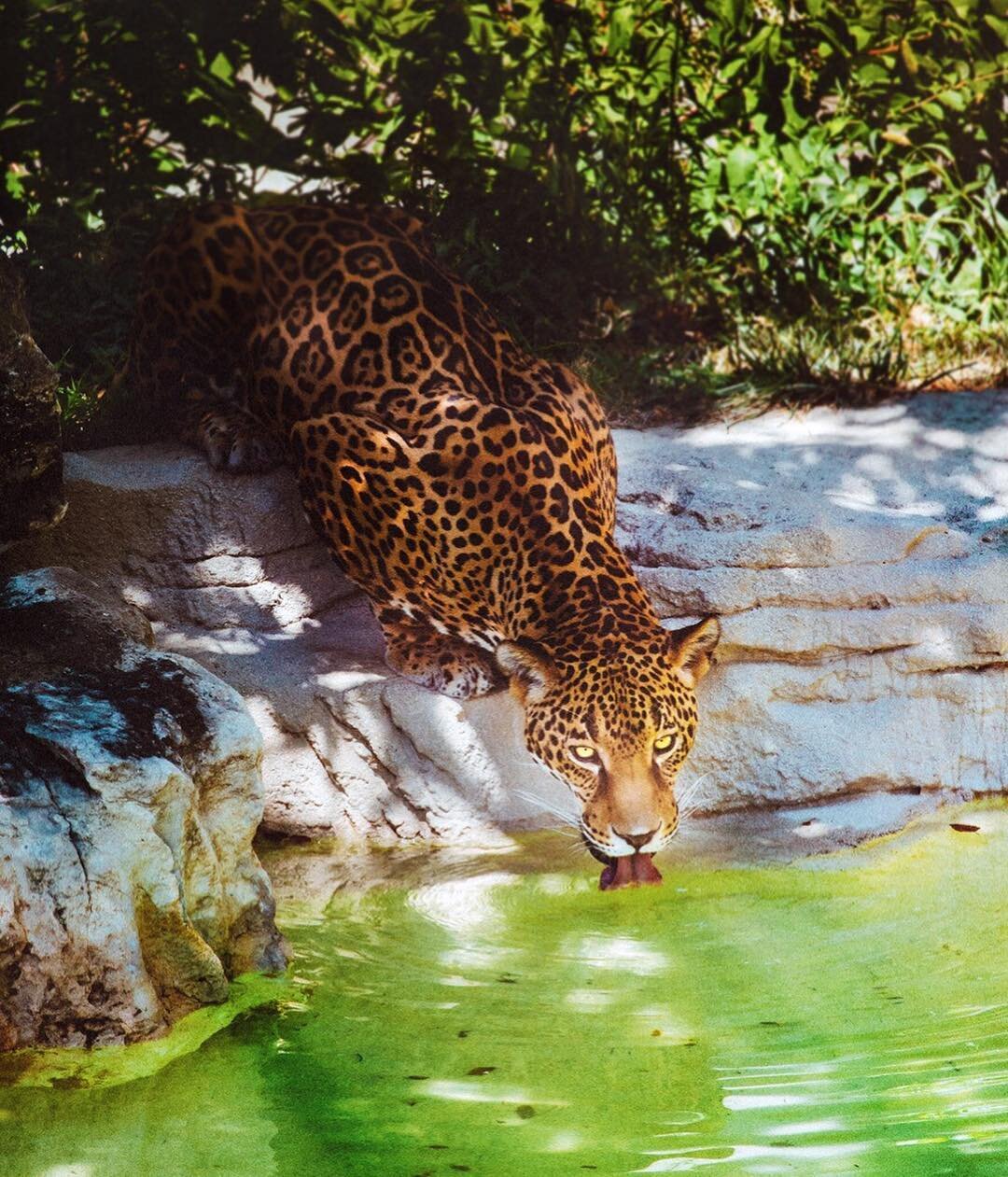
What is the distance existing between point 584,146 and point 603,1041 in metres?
5.57

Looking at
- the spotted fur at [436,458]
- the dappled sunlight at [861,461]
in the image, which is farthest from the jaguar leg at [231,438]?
the dappled sunlight at [861,461]

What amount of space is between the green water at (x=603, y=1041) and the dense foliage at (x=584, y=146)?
3572 mm

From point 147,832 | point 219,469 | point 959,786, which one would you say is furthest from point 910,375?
point 147,832

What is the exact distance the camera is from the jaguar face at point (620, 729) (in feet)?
17.1

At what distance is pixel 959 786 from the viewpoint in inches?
236

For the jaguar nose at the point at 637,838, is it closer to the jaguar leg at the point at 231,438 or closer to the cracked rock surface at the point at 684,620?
the cracked rock surface at the point at 684,620

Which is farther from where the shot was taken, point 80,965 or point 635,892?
point 635,892

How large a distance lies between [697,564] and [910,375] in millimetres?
2373

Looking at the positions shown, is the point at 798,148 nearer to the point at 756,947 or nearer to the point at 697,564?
the point at 697,564

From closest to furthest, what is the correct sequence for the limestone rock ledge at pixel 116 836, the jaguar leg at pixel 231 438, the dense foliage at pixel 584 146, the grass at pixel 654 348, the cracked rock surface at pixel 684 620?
the limestone rock ledge at pixel 116 836, the cracked rock surface at pixel 684 620, the jaguar leg at pixel 231 438, the grass at pixel 654 348, the dense foliage at pixel 584 146

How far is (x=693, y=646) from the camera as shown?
5680 millimetres

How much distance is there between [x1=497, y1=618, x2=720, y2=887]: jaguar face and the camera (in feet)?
17.1

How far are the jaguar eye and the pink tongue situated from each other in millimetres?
364

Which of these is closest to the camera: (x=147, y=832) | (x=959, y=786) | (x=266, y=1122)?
(x=266, y=1122)
